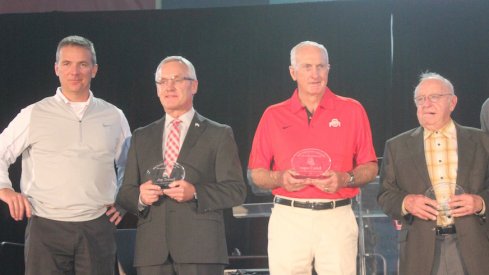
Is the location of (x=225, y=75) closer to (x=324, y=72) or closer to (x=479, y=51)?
(x=479, y=51)

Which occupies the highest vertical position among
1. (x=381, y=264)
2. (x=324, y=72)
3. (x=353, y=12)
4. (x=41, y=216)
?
(x=353, y=12)

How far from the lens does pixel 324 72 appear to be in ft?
14.1

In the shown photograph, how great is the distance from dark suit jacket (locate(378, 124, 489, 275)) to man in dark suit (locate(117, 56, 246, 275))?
83cm

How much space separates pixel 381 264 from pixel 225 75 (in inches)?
108

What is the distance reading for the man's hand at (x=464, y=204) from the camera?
3.95 meters

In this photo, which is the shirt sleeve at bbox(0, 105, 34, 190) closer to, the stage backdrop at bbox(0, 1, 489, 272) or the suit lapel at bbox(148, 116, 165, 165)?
the suit lapel at bbox(148, 116, 165, 165)

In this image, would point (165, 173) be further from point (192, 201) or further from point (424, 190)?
point (424, 190)

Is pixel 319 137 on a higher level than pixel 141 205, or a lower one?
higher

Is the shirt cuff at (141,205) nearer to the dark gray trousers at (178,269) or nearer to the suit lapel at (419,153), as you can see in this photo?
the dark gray trousers at (178,269)

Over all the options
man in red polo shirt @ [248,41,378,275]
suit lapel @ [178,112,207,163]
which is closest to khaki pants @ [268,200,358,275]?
man in red polo shirt @ [248,41,378,275]

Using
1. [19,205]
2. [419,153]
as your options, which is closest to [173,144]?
[19,205]

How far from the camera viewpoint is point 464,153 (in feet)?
13.6

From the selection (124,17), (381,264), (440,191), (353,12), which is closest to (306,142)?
(440,191)

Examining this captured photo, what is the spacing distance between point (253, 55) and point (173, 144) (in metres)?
3.77
